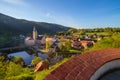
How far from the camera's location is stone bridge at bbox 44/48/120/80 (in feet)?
11.3

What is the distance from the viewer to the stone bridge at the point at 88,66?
3441 millimetres

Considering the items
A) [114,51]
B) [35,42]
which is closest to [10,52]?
[35,42]

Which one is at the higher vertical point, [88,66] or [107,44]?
[88,66]

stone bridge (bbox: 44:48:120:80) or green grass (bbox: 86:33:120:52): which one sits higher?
stone bridge (bbox: 44:48:120:80)

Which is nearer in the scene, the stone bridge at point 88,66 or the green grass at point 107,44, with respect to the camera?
the stone bridge at point 88,66

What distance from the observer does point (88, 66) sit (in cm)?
395

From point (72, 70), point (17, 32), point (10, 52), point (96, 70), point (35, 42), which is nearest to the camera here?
point (72, 70)

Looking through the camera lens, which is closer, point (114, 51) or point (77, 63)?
point (77, 63)

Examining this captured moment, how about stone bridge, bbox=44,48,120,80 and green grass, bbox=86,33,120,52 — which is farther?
green grass, bbox=86,33,120,52

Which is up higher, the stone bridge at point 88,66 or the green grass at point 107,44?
the stone bridge at point 88,66

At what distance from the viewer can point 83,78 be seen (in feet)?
11.4

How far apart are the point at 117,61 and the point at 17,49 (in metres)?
113

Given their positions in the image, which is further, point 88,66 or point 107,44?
point 107,44

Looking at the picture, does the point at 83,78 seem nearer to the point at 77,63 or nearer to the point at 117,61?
the point at 77,63
